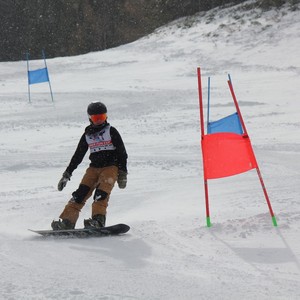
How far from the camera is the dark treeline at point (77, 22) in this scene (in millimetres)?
39469

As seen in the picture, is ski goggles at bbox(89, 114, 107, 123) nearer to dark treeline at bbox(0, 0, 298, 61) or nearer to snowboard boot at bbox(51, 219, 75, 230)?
snowboard boot at bbox(51, 219, 75, 230)

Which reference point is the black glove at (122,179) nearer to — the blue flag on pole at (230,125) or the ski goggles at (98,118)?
the ski goggles at (98,118)

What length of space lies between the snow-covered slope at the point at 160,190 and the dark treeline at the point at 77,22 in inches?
589

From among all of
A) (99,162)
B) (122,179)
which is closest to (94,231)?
(122,179)

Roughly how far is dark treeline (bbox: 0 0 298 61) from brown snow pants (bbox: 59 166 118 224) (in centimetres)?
3187

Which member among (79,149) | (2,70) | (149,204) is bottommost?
(149,204)

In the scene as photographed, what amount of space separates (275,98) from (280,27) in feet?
36.6

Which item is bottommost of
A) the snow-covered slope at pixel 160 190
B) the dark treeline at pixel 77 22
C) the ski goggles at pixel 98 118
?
the snow-covered slope at pixel 160 190

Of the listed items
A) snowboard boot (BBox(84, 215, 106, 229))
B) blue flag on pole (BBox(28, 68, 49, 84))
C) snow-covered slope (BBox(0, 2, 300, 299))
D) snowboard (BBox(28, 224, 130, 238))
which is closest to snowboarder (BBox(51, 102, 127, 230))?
snowboard boot (BBox(84, 215, 106, 229))

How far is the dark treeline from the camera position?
39.5 metres

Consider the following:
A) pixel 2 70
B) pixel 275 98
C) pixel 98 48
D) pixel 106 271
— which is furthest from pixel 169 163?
pixel 98 48

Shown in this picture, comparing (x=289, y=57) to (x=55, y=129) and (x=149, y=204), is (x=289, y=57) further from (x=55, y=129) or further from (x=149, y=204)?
(x=149, y=204)

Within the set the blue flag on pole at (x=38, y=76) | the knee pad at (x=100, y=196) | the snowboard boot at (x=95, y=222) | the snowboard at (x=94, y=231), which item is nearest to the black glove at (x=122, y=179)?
the knee pad at (x=100, y=196)

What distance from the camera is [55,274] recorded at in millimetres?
3707
